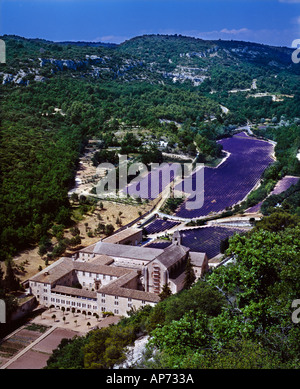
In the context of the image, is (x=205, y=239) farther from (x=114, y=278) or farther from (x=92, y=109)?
(x=92, y=109)

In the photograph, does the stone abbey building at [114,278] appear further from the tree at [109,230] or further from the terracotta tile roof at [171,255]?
the tree at [109,230]

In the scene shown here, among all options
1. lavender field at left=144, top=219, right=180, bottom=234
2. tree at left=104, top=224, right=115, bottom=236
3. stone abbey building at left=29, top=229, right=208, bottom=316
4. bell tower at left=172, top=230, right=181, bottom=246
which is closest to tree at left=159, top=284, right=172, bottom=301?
stone abbey building at left=29, top=229, right=208, bottom=316

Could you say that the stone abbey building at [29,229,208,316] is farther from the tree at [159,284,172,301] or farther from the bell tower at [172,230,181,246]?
the tree at [159,284,172,301]

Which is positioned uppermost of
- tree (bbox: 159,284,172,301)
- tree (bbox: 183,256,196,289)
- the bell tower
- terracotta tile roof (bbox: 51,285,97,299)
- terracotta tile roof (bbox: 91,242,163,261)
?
the bell tower

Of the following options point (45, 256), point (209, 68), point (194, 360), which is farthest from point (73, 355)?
point (209, 68)

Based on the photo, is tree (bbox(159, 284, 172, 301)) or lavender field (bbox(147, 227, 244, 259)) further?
lavender field (bbox(147, 227, 244, 259))
